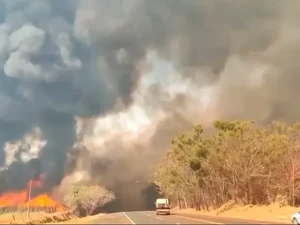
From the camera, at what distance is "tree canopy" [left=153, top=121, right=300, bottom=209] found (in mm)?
79438

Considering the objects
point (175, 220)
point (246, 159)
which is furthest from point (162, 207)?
point (175, 220)

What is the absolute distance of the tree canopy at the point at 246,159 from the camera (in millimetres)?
79438

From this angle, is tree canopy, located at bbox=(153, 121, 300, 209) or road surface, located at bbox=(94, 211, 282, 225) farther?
tree canopy, located at bbox=(153, 121, 300, 209)

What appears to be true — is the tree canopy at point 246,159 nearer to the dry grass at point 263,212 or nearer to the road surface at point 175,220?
the dry grass at point 263,212

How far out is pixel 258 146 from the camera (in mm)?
79688

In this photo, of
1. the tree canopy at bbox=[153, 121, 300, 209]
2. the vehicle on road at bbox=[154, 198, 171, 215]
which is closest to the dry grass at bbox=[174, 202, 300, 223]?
the tree canopy at bbox=[153, 121, 300, 209]

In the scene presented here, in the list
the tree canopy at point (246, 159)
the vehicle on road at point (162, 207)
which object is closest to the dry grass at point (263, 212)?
the tree canopy at point (246, 159)

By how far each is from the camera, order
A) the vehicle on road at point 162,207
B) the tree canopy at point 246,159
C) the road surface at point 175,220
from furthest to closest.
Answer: the vehicle on road at point 162,207 < the tree canopy at point 246,159 < the road surface at point 175,220

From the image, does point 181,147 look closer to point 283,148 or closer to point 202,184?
point 202,184

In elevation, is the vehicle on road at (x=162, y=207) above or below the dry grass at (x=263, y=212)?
above

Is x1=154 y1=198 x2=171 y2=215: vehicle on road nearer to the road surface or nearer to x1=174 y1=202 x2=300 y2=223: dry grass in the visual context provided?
x1=174 y1=202 x2=300 y2=223: dry grass

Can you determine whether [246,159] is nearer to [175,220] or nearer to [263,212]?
[263,212]

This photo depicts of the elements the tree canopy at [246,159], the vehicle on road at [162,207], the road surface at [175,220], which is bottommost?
the road surface at [175,220]

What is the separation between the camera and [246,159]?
266ft
